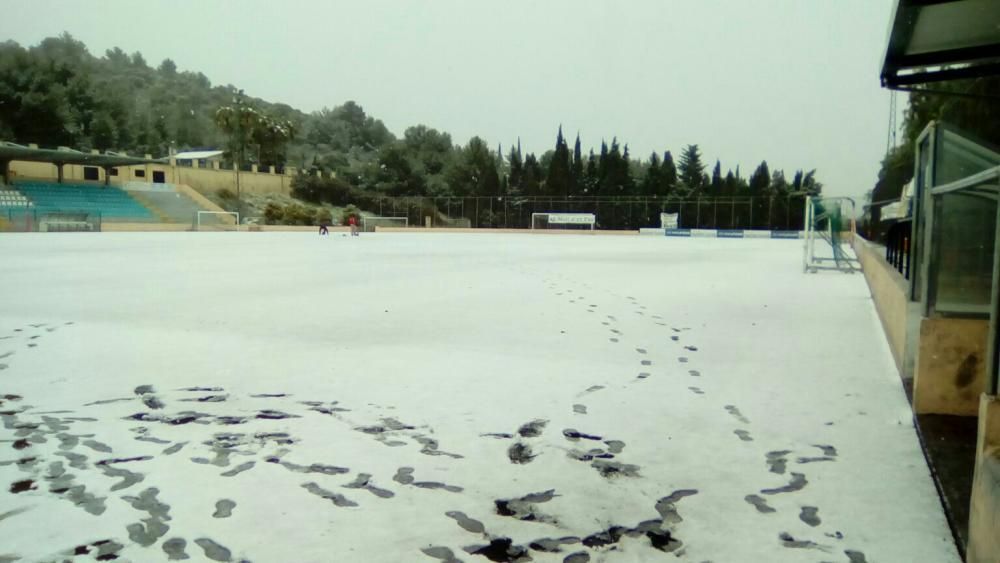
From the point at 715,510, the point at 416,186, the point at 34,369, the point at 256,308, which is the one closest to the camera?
the point at 715,510

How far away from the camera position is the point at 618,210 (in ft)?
169

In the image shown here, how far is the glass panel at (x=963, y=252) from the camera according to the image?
370cm

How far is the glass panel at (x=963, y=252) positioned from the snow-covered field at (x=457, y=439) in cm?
73

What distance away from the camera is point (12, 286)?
10.3 metres

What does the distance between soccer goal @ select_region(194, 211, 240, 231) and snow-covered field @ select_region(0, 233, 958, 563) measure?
40.8 metres

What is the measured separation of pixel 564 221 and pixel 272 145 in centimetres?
4017

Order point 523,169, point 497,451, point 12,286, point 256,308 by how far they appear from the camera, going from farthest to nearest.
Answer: point 523,169 < point 12,286 < point 256,308 < point 497,451

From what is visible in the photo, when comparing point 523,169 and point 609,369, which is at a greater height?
point 523,169

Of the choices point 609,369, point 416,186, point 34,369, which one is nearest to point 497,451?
point 609,369

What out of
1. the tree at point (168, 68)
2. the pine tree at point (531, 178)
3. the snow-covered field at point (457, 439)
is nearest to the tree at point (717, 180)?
the pine tree at point (531, 178)

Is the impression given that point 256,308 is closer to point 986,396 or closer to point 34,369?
point 34,369

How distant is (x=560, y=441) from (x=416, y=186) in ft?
244

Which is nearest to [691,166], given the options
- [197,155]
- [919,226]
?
[197,155]

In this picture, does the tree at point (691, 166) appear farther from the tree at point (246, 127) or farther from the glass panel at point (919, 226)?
the glass panel at point (919, 226)
